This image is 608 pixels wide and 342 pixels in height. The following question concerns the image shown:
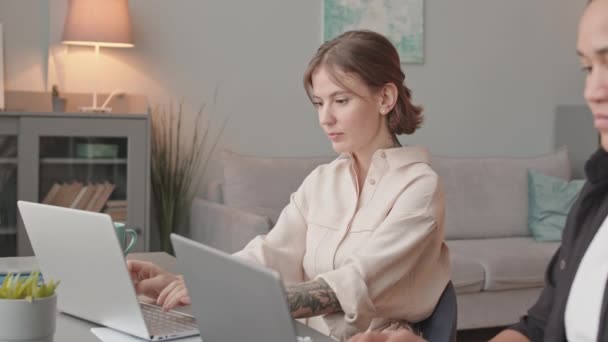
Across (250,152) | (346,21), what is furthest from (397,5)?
(250,152)

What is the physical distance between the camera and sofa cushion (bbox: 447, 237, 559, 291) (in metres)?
4.01

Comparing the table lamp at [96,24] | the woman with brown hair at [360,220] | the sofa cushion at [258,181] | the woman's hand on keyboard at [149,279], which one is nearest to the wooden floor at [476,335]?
the sofa cushion at [258,181]

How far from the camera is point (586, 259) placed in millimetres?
1282

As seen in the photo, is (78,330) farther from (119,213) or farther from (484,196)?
(484,196)

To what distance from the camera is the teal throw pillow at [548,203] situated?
4539 mm

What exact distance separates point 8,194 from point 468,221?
2309mm

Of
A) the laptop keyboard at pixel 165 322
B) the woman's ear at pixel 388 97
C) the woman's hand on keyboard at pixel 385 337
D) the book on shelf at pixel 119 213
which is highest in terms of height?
Result: the woman's ear at pixel 388 97

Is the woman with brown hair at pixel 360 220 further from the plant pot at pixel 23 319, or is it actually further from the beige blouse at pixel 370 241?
the plant pot at pixel 23 319

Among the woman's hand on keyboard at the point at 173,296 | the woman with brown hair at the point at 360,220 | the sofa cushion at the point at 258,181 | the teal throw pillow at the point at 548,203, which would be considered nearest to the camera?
the woman's hand on keyboard at the point at 173,296

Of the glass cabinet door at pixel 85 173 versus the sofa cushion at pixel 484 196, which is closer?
the glass cabinet door at pixel 85 173

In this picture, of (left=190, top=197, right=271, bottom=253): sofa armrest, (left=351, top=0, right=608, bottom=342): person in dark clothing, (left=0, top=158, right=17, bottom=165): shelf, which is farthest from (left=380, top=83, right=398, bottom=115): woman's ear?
(left=0, top=158, right=17, bottom=165): shelf

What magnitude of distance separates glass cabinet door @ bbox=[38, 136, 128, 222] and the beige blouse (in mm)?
2125

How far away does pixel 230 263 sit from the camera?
3.23 ft

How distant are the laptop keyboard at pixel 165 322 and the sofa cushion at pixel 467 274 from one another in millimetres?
2574
